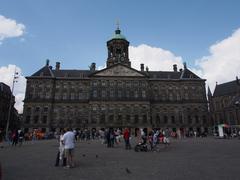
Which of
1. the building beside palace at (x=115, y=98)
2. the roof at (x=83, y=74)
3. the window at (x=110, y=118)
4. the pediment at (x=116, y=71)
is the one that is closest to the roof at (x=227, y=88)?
the building beside palace at (x=115, y=98)

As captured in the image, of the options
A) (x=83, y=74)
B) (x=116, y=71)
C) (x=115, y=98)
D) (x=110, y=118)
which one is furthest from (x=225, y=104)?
(x=83, y=74)

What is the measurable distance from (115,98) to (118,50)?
15.1 m

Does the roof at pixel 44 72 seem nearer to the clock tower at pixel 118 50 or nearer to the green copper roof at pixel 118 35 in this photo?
the clock tower at pixel 118 50

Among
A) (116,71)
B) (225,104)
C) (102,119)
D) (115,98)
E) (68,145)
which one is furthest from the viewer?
(225,104)

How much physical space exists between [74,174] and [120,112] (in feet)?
159

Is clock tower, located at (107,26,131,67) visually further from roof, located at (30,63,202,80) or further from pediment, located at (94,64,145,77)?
roof, located at (30,63,202,80)

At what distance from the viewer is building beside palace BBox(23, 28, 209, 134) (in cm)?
5622

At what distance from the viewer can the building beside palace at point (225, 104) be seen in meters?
66.2

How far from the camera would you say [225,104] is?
73.9 m

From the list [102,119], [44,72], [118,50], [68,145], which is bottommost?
[68,145]

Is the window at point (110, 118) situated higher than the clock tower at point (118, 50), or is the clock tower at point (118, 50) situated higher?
the clock tower at point (118, 50)

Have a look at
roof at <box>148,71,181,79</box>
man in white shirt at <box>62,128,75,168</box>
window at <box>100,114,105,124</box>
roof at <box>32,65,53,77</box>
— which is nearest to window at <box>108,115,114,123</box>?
window at <box>100,114,105,124</box>

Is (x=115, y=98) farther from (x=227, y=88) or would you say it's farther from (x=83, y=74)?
(x=227, y=88)

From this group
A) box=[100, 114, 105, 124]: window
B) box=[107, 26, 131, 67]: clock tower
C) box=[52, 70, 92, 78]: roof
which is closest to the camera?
box=[100, 114, 105, 124]: window
